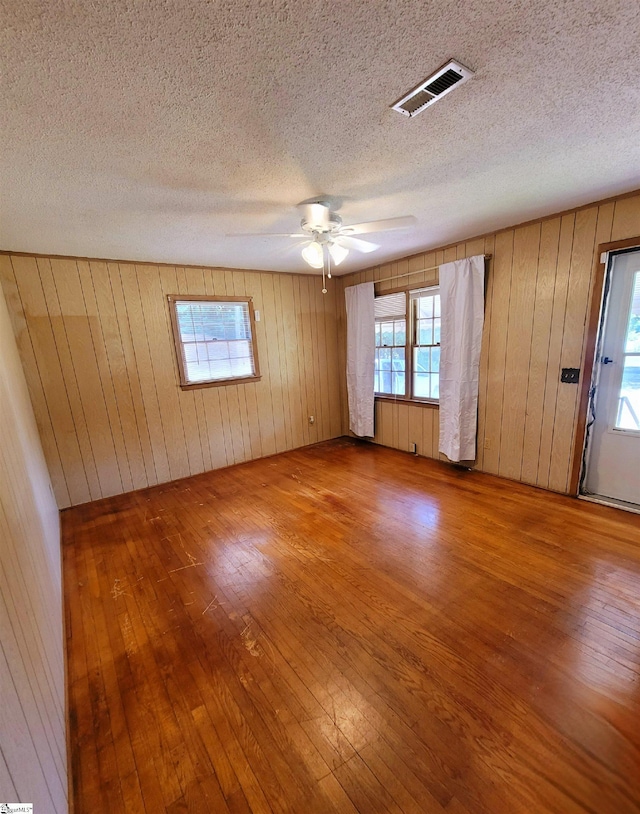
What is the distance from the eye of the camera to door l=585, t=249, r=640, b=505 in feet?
8.36

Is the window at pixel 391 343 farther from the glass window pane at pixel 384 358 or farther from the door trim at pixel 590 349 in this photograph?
the door trim at pixel 590 349

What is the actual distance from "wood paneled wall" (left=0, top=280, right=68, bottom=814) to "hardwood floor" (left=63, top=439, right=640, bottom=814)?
0.77ft

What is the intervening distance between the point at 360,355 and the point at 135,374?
112 inches

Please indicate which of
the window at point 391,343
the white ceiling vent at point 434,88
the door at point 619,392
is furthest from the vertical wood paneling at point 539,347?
the white ceiling vent at point 434,88

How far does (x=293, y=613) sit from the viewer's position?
1.89 m

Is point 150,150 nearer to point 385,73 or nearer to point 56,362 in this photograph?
point 385,73

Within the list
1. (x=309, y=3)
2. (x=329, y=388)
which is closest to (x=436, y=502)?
(x=329, y=388)

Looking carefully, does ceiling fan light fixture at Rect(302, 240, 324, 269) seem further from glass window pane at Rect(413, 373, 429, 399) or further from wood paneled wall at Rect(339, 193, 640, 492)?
glass window pane at Rect(413, 373, 429, 399)

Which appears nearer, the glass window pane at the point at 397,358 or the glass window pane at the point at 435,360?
the glass window pane at the point at 435,360

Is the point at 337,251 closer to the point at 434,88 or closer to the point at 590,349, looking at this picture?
the point at 434,88

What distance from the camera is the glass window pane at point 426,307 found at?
3.91 m

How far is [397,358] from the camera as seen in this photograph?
4.39m

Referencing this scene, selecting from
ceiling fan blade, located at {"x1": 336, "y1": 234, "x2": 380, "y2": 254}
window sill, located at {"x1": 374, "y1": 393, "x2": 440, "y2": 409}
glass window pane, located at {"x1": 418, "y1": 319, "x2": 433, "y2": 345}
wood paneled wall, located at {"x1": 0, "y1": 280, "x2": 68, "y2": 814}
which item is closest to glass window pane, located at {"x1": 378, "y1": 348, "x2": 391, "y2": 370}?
window sill, located at {"x1": 374, "y1": 393, "x2": 440, "y2": 409}

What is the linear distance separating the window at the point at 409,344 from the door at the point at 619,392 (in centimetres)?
154
